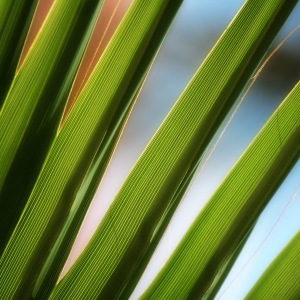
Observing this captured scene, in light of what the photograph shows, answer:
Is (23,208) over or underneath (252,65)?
underneath

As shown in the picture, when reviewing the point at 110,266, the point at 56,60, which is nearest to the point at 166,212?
the point at 110,266

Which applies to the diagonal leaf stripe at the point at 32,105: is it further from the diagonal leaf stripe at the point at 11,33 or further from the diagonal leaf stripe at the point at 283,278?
the diagonal leaf stripe at the point at 283,278

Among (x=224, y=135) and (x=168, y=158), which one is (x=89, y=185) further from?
(x=224, y=135)

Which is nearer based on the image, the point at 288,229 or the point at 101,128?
the point at 101,128

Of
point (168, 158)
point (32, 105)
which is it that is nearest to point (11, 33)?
point (32, 105)

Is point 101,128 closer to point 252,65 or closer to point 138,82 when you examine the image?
point 138,82

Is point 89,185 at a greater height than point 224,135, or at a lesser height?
lesser
